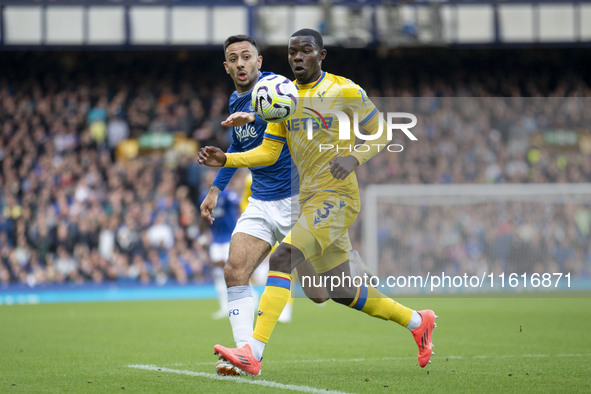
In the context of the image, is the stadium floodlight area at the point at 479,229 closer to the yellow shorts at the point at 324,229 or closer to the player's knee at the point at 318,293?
the player's knee at the point at 318,293

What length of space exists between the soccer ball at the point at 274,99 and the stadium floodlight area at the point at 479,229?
6125 millimetres

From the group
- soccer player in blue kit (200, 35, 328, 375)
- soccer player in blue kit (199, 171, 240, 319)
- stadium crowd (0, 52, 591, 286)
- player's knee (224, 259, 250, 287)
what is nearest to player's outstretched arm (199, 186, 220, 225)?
soccer player in blue kit (200, 35, 328, 375)

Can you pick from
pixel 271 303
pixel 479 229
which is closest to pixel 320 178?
pixel 271 303

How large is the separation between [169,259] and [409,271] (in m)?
11.7

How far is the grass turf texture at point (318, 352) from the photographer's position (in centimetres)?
614

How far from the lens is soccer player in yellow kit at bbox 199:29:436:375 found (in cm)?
632

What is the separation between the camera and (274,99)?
20.8 ft

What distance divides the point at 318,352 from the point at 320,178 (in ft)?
8.89

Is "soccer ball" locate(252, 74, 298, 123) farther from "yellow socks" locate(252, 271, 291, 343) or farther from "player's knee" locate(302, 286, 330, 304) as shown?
"player's knee" locate(302, 286, 330, 304)

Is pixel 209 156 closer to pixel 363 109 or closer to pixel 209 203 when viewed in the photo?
pixel 209 203

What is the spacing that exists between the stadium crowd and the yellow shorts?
307 cm

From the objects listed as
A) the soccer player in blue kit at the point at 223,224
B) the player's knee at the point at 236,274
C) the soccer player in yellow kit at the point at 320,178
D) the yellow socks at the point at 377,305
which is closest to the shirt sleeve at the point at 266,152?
the soccer player in yellow kit at the point at 320,178

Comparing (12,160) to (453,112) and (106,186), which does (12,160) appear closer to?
(106,186)

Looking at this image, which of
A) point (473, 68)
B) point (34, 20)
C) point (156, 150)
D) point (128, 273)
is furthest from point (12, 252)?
point (473, 68)
